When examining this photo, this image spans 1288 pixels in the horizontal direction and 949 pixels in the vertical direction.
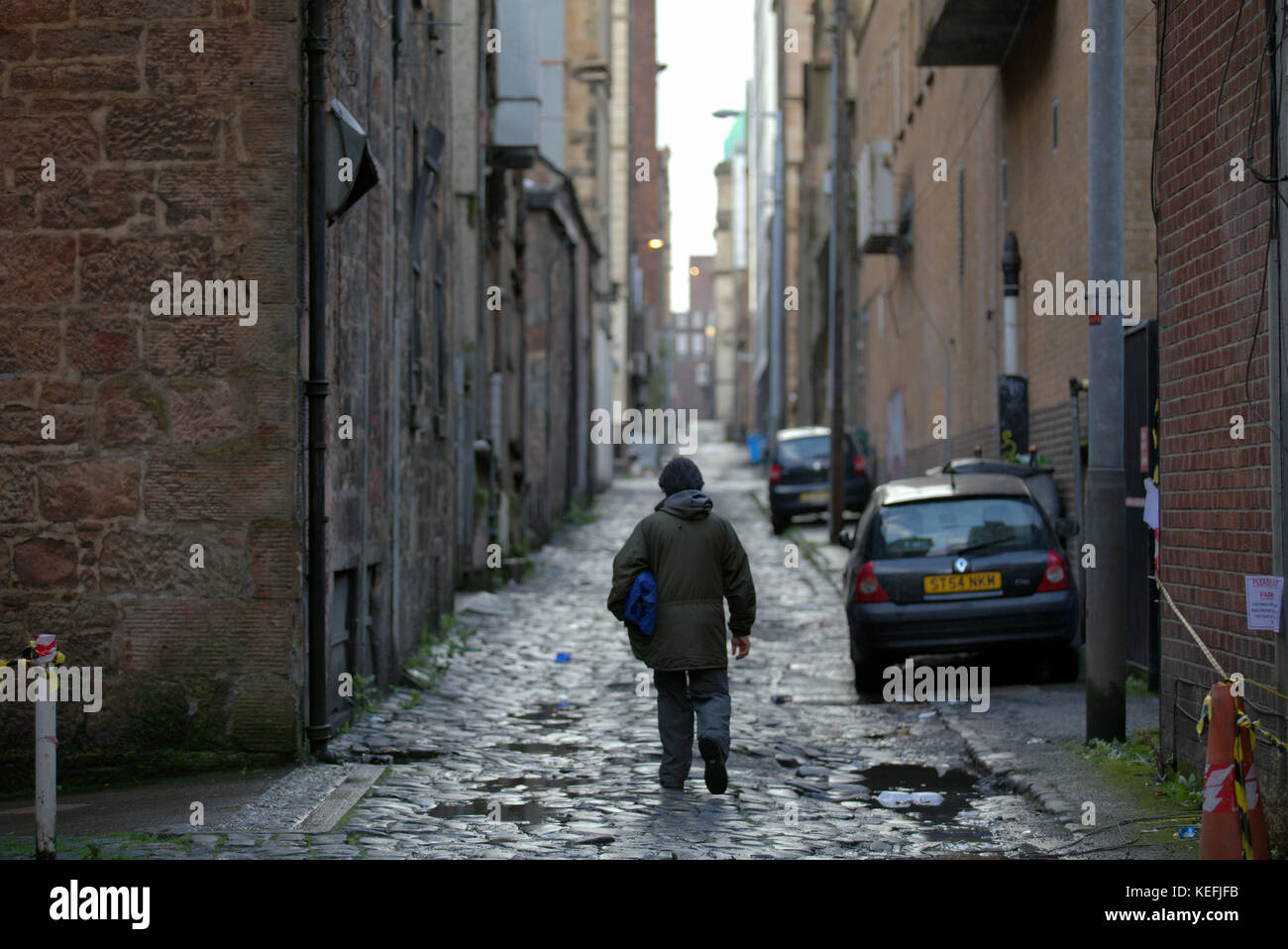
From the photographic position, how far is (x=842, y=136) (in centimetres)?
2573

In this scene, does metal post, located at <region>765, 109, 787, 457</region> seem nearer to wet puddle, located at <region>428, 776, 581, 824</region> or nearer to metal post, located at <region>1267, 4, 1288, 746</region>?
wet puddle, located at <region>428, 776, 581, 824</region>

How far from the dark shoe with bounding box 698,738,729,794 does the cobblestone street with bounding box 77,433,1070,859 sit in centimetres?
10

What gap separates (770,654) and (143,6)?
8.27 meters

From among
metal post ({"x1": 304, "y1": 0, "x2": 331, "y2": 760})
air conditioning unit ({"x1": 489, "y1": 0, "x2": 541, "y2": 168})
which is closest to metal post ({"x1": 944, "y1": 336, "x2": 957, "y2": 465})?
air conditioning unit ({"x1": 489, "y1": 0, "x2": 541, "y2": 168})

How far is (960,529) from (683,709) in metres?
4.38

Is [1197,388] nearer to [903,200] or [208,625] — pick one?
[208,625]

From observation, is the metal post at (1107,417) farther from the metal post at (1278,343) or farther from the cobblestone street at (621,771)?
the metal post at (1278,343)

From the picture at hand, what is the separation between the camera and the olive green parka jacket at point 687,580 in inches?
357

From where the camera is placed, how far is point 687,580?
9156mm

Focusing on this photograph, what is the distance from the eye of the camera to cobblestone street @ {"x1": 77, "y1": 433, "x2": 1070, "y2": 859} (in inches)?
296

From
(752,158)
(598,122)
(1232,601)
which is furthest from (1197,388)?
(752,158)

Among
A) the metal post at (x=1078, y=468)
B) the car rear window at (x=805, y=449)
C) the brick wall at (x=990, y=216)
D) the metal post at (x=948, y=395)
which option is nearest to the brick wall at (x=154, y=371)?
the metal post at (x=1078, y=468)

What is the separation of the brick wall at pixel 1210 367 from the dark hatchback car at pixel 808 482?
20538 millimetres

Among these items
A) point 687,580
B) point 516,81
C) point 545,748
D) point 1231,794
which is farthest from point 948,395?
point 1231,794
